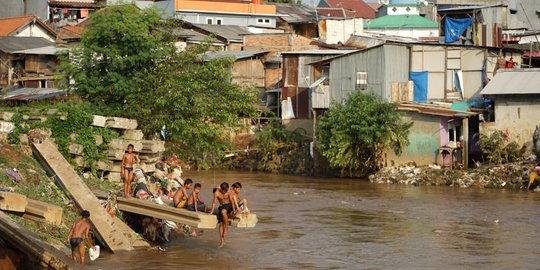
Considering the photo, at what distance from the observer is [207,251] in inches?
765

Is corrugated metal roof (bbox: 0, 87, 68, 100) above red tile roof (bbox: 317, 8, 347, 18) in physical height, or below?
below

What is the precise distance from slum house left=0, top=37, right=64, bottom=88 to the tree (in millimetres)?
16779

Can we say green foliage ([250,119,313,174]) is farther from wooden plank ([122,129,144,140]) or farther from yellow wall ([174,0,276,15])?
yellow wall ([174,0,276,15])

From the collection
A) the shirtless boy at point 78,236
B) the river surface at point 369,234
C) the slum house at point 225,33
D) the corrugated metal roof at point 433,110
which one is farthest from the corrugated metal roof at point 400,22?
the shirtless boy at point 78,236

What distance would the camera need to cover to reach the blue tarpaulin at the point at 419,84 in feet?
122

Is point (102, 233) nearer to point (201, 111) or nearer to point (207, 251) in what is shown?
point (207, 251)

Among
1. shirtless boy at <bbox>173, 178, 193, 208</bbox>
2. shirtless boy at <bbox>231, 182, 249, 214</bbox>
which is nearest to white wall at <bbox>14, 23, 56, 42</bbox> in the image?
shirtless boy at <bbox>173, 178, 193, 208</bbox>

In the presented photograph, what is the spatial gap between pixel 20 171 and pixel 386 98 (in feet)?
63.9

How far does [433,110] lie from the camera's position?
35.0 m

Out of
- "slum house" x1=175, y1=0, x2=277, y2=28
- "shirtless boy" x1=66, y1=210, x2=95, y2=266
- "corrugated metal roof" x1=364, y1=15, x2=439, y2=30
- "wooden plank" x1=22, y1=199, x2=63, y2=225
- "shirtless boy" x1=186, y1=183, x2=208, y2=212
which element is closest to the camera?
"wooden plank" x1=22, y1=199, x2=63, y2=225

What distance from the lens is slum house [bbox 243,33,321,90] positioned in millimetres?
45925

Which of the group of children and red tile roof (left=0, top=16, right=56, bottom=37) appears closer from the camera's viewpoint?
the group of children

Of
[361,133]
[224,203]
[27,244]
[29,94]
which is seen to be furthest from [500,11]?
[27,244]

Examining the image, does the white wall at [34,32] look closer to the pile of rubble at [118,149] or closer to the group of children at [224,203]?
the pile of rubble at [118,149]
